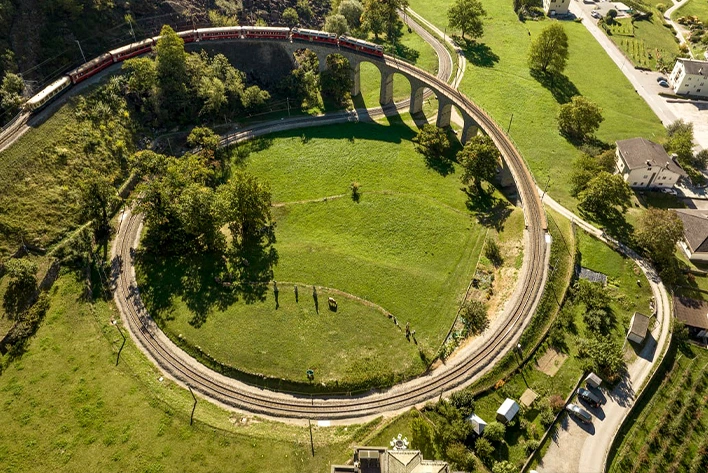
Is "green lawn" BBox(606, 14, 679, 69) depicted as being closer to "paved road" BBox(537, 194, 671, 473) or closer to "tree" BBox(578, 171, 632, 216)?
"tree" BBox(578, 171, 632, 216)

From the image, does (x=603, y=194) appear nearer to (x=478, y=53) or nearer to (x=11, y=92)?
(x=478, y=53)

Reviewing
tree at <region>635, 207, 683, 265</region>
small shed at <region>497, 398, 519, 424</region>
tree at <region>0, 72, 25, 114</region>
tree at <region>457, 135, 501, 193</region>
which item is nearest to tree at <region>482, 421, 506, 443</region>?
small shed at <region>497, 398, 519, 424</region>

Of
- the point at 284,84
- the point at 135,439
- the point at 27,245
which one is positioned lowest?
the point at 135,439

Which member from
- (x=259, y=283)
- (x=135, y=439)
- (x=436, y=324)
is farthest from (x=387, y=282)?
(x=135, y=439)

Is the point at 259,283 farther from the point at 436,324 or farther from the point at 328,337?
the point at 436,324

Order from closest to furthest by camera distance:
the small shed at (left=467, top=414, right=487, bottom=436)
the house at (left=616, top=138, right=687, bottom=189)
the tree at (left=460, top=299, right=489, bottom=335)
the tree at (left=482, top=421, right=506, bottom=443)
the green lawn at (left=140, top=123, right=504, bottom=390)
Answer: the tree at (left=482, top=421, right=506, bottom=443) < the small shed at (left=467, top=414, right=487, bottom=436) < the green lawn at (left=140, top=123, right=504, bottom=390) < the tree at (left=460, top=299, right=489, bottom=335) < the house at (left=616, top=138, right=687, bottom=189)

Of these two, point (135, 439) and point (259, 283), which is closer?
A: point (135, 439)
